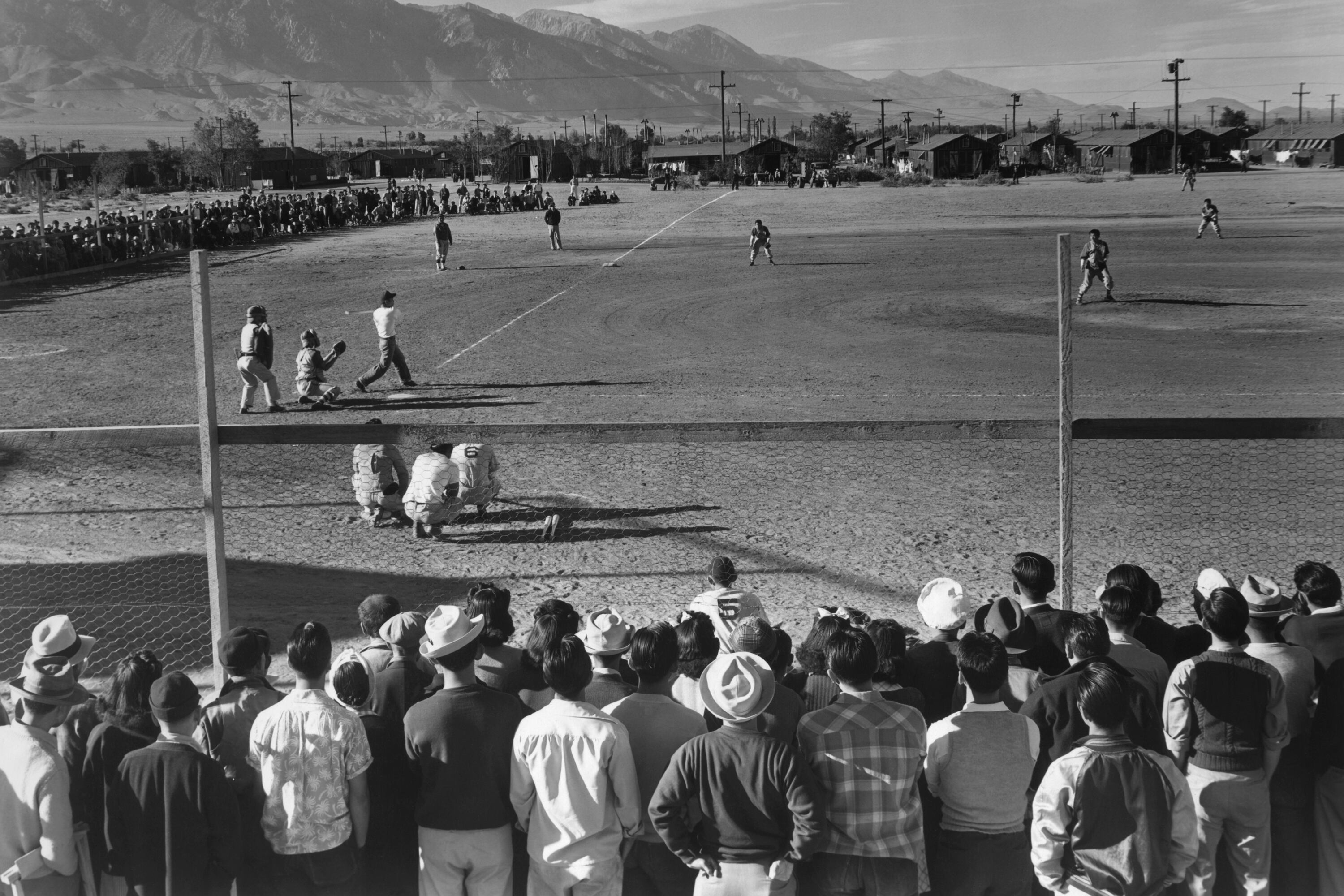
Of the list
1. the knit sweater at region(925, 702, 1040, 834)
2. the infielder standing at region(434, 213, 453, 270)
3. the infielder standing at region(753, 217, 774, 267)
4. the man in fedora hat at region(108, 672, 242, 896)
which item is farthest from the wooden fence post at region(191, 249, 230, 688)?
the infielder standing at region(753, 217, 774, 267)

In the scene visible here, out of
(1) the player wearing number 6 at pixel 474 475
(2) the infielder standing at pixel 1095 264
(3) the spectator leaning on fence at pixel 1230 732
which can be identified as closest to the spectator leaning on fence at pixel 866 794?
(3) the spectator leaning on fence at pixel 1230 732

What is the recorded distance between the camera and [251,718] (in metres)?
4.87

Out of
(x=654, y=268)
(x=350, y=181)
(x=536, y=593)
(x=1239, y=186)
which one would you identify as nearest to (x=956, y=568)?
(x=536, y=593)

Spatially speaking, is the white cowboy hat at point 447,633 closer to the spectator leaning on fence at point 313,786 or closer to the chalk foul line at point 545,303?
the spectator leaning on fence at point 313,786

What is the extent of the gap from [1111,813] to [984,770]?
0.45 metres

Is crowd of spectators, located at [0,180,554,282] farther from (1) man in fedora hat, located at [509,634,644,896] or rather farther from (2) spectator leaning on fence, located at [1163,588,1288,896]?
(2) spectator leaning on fence, located at [1163,588,1288,896]

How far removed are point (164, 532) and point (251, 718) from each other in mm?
8215

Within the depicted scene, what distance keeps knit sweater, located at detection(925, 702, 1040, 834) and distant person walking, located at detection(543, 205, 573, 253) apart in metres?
39.6

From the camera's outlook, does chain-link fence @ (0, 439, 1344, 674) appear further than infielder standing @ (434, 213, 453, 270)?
No

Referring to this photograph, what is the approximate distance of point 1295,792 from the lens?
5.05 m

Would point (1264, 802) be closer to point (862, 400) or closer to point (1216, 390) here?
point (862, 400)

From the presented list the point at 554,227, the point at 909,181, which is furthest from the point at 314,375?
the point at 909,181

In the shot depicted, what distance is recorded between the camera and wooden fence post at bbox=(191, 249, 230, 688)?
6.18 meters

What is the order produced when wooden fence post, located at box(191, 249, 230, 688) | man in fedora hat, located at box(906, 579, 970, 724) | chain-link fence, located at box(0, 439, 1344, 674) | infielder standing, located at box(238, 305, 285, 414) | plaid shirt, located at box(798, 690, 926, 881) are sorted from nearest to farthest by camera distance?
A: plaid shirt, located at box(798, 690, 926, 881) → man in fedora hat, located at box(906, 579, 970, 724) → wooden fence post, located at box(191, 249, 230, 688) → chain-link fence, located at box(0, 439, 1344, 674) → infielder standing, located at box(238, 305, 285, 414)
